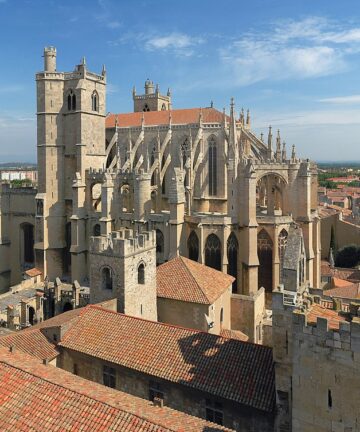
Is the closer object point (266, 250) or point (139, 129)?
point (266, 250)

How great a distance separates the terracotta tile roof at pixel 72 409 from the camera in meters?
11.0

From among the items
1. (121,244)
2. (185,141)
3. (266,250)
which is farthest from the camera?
(185,141)

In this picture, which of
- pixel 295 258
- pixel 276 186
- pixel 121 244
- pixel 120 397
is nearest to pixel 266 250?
pixel 276 186

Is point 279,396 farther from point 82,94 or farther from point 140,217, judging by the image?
point 82,94

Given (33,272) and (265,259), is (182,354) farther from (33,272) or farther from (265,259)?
(33,272)

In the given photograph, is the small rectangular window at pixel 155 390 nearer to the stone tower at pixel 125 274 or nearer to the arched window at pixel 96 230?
the stone tower at pixel 125 274

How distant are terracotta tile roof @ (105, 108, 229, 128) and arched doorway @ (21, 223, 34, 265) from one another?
14.6m

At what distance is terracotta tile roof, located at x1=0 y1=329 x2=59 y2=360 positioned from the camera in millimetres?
17234

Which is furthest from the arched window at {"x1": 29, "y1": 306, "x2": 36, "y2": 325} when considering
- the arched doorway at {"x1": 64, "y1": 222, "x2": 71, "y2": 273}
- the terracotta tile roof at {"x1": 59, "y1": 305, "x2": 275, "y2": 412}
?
the arched doorway at {"x1": 64, "y1": 222, "x2": 71, "y2": 273}

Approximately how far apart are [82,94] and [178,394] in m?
32.4

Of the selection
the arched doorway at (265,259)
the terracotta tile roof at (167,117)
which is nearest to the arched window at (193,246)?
the arched doorway at (265,259)

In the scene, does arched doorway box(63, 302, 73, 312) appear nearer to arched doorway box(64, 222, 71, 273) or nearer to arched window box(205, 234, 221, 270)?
arched window box(205, 234, 221, 270)

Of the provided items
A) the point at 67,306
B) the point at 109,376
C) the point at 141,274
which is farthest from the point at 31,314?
the point at 109,376

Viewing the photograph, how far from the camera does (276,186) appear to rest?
128 ft
